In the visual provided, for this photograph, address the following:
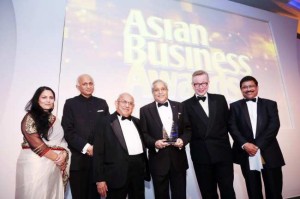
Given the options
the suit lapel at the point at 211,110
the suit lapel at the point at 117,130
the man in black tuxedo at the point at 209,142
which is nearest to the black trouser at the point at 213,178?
the man in black tuxedo at the point at 209,142

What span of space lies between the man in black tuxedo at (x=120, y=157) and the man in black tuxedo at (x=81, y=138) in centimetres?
33

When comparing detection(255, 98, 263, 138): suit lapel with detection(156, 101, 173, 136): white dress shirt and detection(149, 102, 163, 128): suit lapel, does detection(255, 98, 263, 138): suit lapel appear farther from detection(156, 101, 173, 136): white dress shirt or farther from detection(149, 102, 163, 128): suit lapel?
detection(149, 102, 163, 128): suit lapel

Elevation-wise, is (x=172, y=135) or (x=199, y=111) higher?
(x=199, y=111)

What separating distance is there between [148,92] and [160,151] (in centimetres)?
161

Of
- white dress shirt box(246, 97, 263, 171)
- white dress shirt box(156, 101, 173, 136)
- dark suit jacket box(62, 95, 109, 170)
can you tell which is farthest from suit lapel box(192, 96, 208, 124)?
dark suit jacket box(62, 95, 109, 170)

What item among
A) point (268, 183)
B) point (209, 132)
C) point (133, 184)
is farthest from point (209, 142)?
point (133, 184)

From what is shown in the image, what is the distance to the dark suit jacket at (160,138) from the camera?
2.71 metres

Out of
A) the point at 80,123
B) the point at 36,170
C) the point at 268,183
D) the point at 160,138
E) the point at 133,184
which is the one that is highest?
the point at 80,123

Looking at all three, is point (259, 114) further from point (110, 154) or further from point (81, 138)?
point (81, 138)

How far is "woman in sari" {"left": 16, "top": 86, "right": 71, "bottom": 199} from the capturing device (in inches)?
98.1

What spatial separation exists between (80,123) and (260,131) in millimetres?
2317

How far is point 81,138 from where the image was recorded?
2.90m

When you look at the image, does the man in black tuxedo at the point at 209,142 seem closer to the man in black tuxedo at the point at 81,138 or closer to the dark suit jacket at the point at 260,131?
the dark suit jacket at the point at 260,131

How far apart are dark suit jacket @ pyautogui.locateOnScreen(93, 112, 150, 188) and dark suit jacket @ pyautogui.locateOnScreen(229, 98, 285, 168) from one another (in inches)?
50.8
